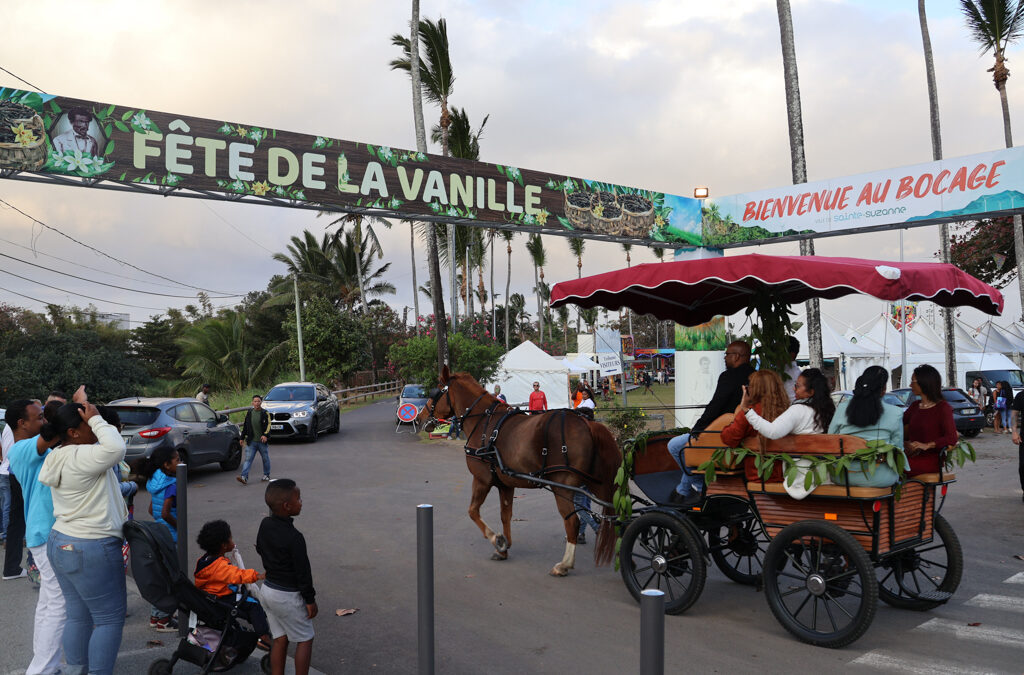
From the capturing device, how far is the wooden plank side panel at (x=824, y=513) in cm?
536

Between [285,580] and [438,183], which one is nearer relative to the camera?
[285,580]

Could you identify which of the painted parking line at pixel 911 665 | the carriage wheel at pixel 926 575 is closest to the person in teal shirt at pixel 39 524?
the painted parking line at pixel 911 665

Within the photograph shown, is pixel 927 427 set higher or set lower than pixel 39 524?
higher

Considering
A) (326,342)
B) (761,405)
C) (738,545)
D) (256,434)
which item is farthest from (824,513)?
(326,342)

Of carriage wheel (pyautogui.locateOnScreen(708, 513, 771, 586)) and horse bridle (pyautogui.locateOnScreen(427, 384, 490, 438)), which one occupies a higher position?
Result: horse bridle (pyautogui.locateOnScreen(427, 384, 490, 438))

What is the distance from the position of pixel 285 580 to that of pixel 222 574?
32.8 inches

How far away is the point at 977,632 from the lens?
567 cm

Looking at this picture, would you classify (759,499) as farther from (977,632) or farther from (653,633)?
(653,633)

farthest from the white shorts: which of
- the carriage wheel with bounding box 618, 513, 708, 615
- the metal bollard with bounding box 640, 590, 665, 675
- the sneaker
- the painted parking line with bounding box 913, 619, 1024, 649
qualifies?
the painted parking line with bounding box 913, 619, 1024, 649

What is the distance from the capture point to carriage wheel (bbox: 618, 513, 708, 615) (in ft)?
19.9

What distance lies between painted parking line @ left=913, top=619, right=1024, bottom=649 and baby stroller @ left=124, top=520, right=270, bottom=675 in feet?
16.8

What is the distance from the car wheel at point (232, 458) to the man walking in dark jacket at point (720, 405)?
465 inches

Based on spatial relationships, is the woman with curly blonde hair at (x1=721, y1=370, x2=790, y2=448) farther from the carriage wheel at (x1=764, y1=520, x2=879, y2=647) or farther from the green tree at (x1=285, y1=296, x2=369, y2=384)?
the green tree at (x1=285, y1=296, x2=369, y2=384)

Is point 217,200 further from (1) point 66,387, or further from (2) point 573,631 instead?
(1) point 66,387
